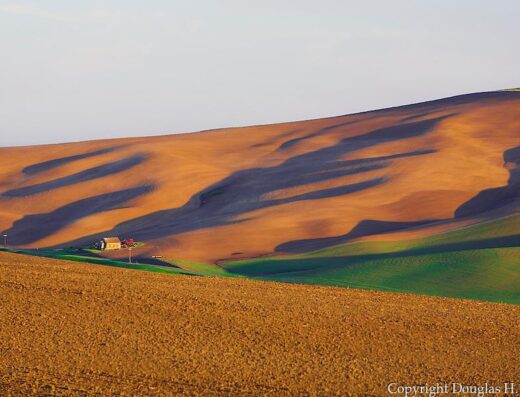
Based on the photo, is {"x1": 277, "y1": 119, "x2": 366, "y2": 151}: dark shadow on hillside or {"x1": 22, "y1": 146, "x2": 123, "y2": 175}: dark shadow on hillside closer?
{"x1": 277, "y1": 119, "x2": 366, "y2": 151}: dark shadow on hillside

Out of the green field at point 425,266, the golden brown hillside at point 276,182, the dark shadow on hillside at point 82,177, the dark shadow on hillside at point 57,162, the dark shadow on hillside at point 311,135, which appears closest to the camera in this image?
the green field at point 425,266

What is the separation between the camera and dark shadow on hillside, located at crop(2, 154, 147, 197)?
344 feet

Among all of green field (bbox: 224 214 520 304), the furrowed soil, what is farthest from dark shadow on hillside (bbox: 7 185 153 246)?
the furrowed soil

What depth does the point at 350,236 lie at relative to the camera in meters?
71.2

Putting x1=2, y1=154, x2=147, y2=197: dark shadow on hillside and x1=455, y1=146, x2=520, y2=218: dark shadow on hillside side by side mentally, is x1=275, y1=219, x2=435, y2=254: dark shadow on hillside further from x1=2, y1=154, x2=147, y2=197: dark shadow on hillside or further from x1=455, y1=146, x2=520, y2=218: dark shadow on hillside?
x1=2, y1=154, x2=147, y2=197: dark shadow on hillside

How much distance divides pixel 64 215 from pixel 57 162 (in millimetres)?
23157

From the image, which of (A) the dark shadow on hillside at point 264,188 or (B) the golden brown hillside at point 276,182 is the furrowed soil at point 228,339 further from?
(A) the dark shadow on hillside at point 264,188

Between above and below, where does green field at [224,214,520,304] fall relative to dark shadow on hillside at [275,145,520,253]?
below

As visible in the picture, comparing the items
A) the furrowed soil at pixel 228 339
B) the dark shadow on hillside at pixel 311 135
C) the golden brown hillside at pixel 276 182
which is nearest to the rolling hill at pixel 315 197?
the golden brown hillside at pixel 276 182

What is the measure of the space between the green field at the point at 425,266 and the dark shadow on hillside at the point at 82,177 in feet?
156

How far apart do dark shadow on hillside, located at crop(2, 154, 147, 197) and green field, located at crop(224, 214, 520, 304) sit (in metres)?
47.5

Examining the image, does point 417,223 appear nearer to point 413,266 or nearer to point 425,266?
point 413,266

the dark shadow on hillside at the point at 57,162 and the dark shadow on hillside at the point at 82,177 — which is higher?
the dark shadow on hillside at the point at 57,162

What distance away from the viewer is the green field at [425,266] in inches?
1692
